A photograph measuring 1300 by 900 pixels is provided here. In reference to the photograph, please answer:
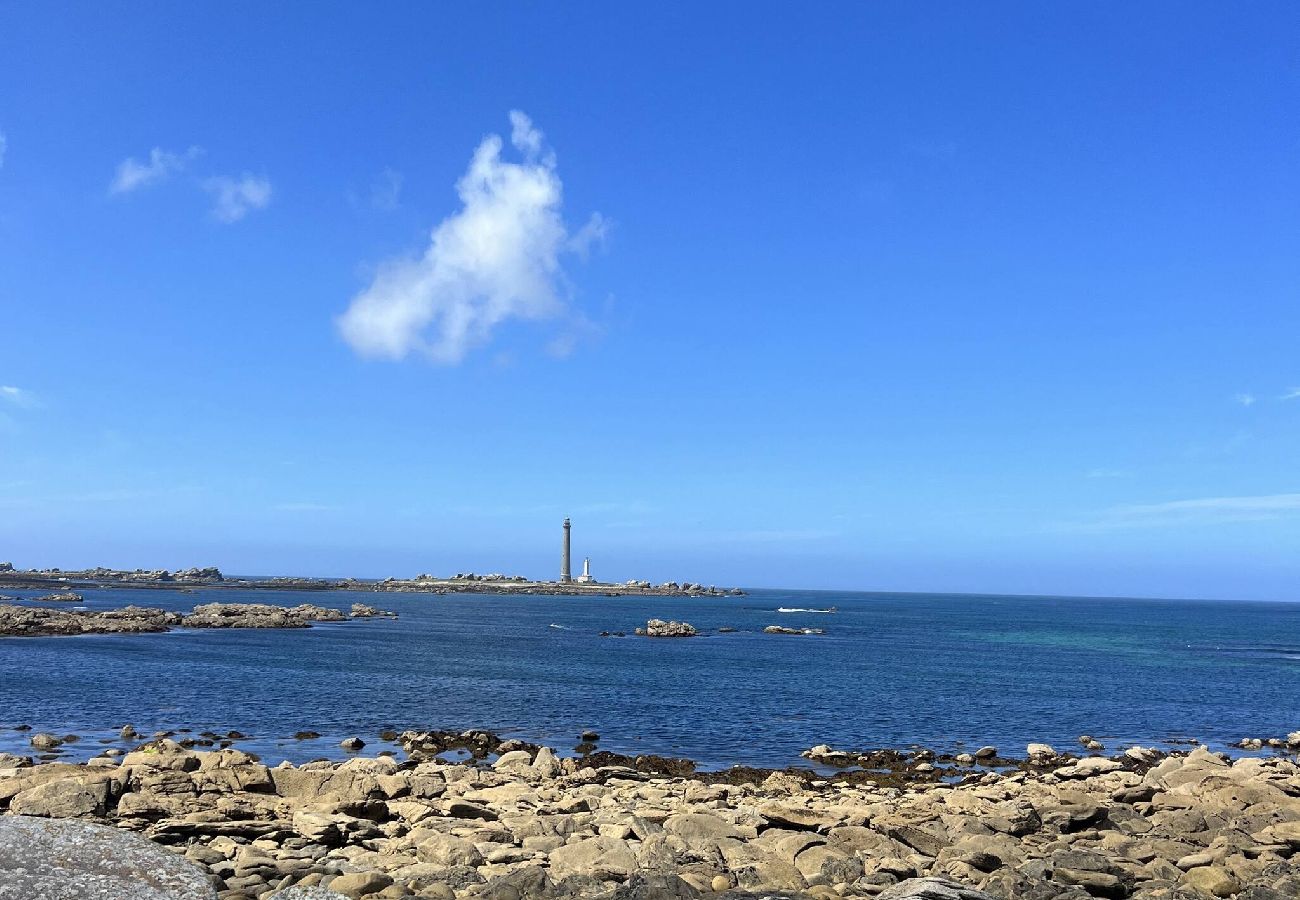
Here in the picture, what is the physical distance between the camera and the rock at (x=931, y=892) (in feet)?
35.0

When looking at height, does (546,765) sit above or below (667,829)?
below

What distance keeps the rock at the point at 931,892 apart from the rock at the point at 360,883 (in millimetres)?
6926

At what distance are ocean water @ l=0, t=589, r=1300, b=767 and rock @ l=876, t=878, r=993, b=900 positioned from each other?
18.8 meters

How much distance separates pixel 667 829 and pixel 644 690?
1274 inches

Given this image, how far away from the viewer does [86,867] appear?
871 centimetres

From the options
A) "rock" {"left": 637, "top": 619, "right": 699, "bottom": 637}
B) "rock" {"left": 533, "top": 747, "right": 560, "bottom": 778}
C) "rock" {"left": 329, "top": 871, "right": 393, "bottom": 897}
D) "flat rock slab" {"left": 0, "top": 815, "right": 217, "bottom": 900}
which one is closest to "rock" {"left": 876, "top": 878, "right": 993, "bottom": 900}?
"rock" {"left": 329, "top": 871, "right": 393, "bottom": 897}

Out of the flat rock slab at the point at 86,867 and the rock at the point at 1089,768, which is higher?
the flat rock slab at the point at 86,867

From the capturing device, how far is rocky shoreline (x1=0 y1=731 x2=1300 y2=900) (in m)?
13.3

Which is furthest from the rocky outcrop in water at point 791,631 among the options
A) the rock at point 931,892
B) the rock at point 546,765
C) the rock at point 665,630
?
the rock at point 931,892

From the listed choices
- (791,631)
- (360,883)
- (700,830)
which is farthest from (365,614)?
(360,883)

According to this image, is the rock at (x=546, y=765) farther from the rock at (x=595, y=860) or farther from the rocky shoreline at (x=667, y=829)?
the rock at (x=595, y=860)

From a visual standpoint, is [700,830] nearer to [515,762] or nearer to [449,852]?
[449,852]

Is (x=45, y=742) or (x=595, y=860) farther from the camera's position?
(x=45, y=742)

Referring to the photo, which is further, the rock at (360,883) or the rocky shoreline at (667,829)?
the rocky shoreline at (667,829)
